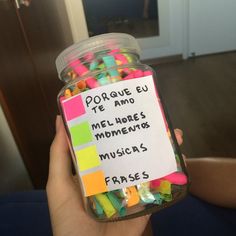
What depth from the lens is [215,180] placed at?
2.33 ft

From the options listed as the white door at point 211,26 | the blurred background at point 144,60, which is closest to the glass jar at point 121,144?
the blurred background at point 144,60

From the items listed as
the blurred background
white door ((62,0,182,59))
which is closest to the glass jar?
the blurred background

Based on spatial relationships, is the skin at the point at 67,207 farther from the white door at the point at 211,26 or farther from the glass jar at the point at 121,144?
the white door at the point at 211,26

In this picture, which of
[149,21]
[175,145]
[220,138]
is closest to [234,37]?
[149,21]

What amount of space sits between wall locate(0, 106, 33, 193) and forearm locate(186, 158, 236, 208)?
1.81 feet

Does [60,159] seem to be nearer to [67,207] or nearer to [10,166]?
[67,207]

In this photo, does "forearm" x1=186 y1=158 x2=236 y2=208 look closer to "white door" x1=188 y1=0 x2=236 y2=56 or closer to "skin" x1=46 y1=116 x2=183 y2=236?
"skin" x1=46 y1=116 x2=183 y2=236

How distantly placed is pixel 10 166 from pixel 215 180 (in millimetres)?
640

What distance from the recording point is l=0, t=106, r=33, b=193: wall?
2.76ft

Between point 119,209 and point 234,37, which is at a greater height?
point 119,209

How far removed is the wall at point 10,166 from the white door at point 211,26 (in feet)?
7.35

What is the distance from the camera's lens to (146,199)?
16.5 inches

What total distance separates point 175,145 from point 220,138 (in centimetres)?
130

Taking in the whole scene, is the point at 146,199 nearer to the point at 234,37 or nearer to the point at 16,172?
the point at 16,172
